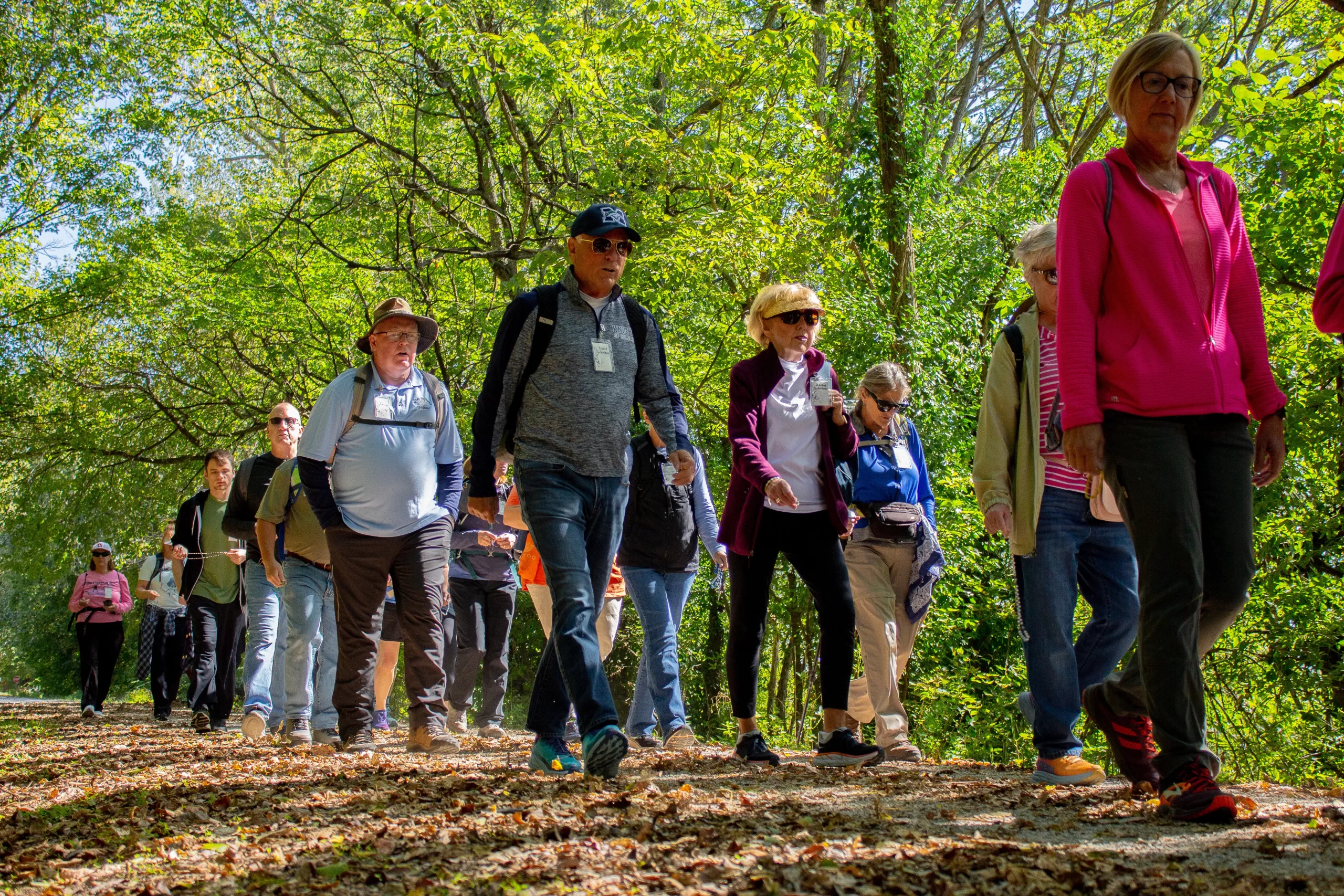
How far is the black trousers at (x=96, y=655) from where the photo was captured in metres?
14.2

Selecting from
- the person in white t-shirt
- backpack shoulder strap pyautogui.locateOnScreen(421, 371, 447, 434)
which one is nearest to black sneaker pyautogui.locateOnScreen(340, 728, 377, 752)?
backpack shoulder strap pyautogui.locateOnScreen(421, 371, 447, 434)

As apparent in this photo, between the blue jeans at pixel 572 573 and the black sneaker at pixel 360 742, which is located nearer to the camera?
the blue jeans at pixel 572 573

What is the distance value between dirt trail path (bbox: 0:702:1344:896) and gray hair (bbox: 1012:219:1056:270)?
2.19 m

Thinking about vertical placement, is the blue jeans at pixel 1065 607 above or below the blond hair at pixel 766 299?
below

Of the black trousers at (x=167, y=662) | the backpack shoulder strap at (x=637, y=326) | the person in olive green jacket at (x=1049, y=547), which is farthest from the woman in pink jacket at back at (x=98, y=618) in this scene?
the person in olive green jacket at (x=1049, y=547)

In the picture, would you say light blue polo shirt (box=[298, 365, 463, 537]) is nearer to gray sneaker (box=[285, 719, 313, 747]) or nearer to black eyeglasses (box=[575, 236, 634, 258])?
black eyeglasses (box=[575, 236, 634, 258])

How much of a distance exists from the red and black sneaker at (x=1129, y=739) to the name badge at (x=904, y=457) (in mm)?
2382

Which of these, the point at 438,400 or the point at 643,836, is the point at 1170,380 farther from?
the point at 438,400

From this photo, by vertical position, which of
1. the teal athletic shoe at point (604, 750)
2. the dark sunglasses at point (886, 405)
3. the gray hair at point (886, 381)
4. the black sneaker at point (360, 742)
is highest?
the gray hair at point (886, 381)

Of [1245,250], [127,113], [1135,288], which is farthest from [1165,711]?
[127,113]

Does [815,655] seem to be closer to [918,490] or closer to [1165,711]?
[918,490]

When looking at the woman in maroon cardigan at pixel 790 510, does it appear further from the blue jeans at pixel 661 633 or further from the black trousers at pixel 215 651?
the black trousers at pixel 215 651

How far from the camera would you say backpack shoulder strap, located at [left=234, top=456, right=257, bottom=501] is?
8.37 metres

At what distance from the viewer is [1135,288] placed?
3805 mm
